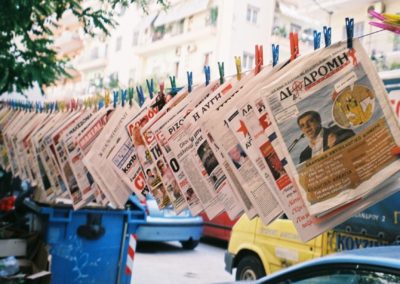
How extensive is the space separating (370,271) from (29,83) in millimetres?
4323

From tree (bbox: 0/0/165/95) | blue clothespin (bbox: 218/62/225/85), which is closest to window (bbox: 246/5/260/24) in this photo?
tree (bbox: 0/0/165/95)

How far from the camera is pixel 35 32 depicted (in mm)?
4730

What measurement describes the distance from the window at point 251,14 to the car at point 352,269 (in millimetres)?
4544

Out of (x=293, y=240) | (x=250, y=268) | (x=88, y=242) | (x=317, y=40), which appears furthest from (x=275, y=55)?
(x=250, y=268)

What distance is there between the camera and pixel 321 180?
141 centimetres

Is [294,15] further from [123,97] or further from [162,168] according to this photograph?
[162,168]

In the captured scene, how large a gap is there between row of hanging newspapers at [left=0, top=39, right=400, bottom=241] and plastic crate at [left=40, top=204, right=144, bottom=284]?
5.54 feet

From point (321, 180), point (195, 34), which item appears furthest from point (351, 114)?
point (195, 34)

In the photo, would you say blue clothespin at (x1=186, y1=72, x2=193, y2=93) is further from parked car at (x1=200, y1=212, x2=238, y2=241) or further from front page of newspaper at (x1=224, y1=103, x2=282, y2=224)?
parked car at (x1=200, y1=212, x2=238, y2=241)

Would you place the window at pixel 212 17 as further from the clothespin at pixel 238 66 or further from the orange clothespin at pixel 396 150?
the orange clothespin at pixel 396 150

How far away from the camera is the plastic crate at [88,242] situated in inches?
151

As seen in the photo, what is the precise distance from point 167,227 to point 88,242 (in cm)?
367

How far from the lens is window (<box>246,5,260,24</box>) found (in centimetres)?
599

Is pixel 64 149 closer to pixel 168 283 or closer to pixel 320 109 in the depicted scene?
pixel 320 109
